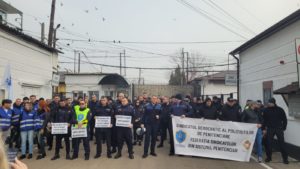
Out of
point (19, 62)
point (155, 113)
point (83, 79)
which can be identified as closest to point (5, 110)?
point (155, 113)

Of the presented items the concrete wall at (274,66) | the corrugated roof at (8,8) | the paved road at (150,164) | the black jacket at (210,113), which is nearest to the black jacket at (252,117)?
the black jacket at (210,113)

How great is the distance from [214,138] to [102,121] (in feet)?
12.4

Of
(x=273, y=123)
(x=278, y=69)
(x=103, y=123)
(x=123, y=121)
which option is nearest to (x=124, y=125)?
(x=123, y=121)

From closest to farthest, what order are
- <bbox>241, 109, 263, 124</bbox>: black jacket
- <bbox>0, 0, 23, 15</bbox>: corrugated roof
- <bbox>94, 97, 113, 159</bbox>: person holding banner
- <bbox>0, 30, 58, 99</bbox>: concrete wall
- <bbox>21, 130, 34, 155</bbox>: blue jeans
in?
<bbox>21, 130, 34, 155</bbox>: blue jeans < <bbox>241, 109, 263, 124</bbox>: black jacket < <bbox>94, 97, 113, 159</bbox>: person holding banner < <bbox>0, 30, 58, 99</bbox>: concrete wall < <bbox>0, 0, 23, 15</bbox>: corrugated roof

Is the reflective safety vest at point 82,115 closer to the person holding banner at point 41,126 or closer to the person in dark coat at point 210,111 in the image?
the person holding banner at point 41,126

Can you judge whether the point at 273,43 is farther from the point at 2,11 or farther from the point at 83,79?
the point at 83,79

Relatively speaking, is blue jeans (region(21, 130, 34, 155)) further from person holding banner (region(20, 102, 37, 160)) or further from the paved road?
the paved road

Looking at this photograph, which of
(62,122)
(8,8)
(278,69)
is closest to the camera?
(62,122)

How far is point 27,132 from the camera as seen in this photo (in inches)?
440

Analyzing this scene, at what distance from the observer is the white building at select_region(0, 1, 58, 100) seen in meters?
16.0

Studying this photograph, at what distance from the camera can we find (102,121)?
1160 cm

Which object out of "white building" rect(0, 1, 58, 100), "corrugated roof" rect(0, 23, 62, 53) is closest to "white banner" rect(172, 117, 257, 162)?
"white building" rect(0, 1, 58, 100)

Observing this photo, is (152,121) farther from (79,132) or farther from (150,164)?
(79,132)

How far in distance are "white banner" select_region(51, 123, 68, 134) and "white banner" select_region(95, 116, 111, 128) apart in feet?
3.35
